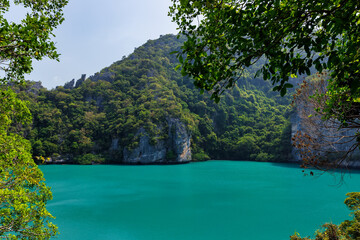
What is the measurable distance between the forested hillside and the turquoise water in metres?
16.9

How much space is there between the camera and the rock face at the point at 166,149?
37.3 metres

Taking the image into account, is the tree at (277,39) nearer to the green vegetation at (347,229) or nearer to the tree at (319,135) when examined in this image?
the tree at (319,135)

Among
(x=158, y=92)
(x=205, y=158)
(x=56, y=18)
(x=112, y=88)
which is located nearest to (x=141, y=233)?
(x=56, y=18)

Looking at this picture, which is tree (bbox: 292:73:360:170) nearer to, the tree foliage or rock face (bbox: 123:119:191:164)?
the tree foliage

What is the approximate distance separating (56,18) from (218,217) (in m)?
11.4

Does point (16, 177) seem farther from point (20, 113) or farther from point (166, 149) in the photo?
point (166, 149)

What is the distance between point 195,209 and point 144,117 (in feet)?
93.7

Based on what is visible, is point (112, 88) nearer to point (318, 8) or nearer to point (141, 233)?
point (141, 233)

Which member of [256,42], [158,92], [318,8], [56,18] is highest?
[158,92]

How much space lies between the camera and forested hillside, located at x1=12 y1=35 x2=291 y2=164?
38.5m

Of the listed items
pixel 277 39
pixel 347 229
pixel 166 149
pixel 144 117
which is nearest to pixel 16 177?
pixel 277 39

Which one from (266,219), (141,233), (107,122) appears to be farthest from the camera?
(107,122)

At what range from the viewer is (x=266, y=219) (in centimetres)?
1103

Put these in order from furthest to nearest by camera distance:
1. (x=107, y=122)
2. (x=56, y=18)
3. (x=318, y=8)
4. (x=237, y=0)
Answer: (x=107, y=122), (x=56, y=18), (x=237, y=0), (x=318, y=8)
